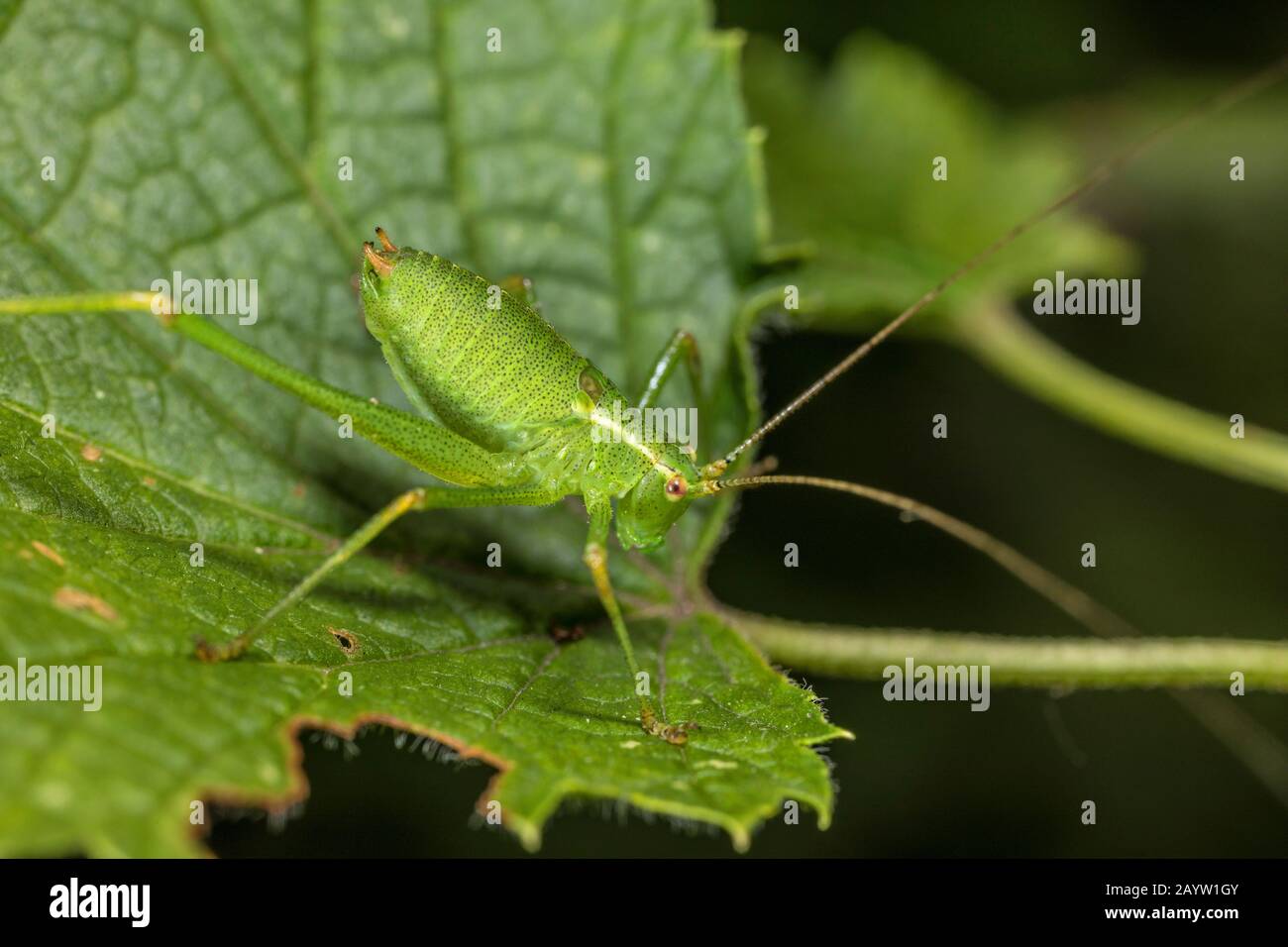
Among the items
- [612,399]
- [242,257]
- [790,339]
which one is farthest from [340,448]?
[790,339]

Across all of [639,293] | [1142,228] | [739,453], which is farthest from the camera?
[1142,228]

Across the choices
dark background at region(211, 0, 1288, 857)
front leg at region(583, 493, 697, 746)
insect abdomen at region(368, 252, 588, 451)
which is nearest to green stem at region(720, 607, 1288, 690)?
front leg at region(583, 493, 697, 746)

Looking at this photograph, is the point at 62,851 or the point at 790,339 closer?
the point at 62,851

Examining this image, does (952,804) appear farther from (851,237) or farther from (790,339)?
(851,237)

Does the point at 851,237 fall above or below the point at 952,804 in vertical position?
above

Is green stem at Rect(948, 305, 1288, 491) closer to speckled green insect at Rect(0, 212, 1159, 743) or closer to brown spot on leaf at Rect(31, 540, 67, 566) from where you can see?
speckled green insect at Rect(0, 212, 1159, 743)

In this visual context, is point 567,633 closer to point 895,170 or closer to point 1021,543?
point 1021,543

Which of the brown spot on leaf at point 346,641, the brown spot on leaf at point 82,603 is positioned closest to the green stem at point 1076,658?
the brown spot on leaf at point 346,641
